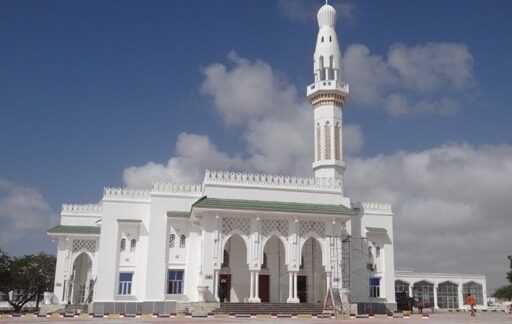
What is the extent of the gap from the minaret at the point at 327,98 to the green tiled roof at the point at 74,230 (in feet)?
54.4

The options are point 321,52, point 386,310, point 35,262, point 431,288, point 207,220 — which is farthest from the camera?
point 431,288

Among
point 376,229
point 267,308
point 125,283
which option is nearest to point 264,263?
point 267,308

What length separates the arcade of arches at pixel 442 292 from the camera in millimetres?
56312

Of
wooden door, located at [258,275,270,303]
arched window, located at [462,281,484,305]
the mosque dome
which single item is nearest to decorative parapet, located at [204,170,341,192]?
wooden door, located at [258,275,270,303]

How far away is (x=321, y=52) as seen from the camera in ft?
138

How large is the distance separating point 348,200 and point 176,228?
12.0 meters

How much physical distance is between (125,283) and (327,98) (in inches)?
773

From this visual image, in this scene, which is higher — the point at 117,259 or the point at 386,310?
the point at 117,259

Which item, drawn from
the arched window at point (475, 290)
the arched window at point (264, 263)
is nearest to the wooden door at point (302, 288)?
the arched window at point (264, 263)

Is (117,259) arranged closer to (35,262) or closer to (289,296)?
(289,296)

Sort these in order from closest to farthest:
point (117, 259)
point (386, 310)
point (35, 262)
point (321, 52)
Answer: point (117, 259) < point (386, 310) < point (321, 52) < point (35, 262)

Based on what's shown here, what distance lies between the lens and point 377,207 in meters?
40.2

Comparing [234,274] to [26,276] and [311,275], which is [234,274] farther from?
[26,276]

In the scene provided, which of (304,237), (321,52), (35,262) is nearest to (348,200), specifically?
(304,237)
